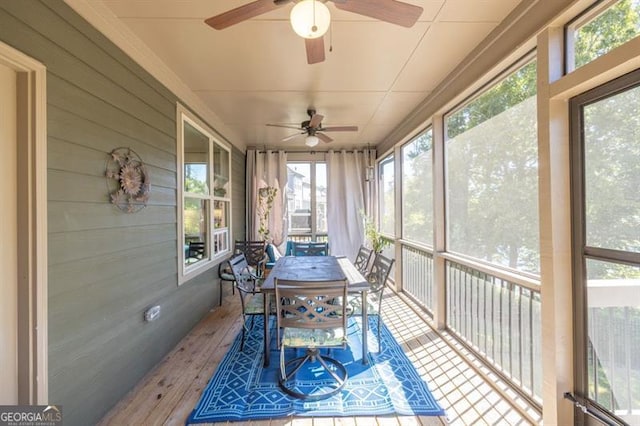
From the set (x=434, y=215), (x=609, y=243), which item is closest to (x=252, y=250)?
(x=434, y=215)

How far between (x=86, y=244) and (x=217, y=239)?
2357 millimetres

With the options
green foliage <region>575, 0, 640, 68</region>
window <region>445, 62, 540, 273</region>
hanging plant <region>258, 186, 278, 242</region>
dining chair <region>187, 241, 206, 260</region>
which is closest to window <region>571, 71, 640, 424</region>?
green foliage <region>575, 0, 640, 68</region>

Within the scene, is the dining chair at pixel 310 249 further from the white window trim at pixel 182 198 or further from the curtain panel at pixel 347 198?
the curtain panel at pixel 347 198

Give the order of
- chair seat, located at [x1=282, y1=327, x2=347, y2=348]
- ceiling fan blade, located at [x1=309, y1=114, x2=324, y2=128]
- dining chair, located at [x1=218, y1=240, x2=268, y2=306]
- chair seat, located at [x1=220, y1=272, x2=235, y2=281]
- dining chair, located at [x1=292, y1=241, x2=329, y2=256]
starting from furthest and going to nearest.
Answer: dining chair, located at [x1=218, y1=240, x2=268, y2=306] → dining chair, located at [x1=292, y1=241, x2=329, y2=256] → chair seat, located at [x1=220, y1=272, x2=235, y2=281] → ceiling fan blade, located at [x1=309, y1=114, x2=324, y2=128] → chair seat, located at [x1=282, y1=327, x2=347, y2=348]

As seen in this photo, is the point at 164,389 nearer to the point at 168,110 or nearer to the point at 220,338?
the point at 220,338

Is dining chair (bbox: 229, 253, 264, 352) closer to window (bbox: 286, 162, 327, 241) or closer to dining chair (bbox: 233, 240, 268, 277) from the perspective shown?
dining chair (bbox: 233, 240, 268, 277)

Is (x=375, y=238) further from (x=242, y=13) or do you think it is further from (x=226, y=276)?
(x=242, y=13)

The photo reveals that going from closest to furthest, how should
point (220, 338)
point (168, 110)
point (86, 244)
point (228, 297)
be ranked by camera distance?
point (86, 244)
point (168, 110)
point (220, 338)
point (228, 297)

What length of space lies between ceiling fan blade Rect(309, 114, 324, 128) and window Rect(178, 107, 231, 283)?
4.66 ft

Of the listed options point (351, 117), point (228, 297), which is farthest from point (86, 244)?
point (351, 117)

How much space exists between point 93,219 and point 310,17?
5.83 ft

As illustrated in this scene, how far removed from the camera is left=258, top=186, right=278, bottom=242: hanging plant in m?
5.34

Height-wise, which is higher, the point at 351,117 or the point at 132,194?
the point at 351,117

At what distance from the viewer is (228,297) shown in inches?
165
